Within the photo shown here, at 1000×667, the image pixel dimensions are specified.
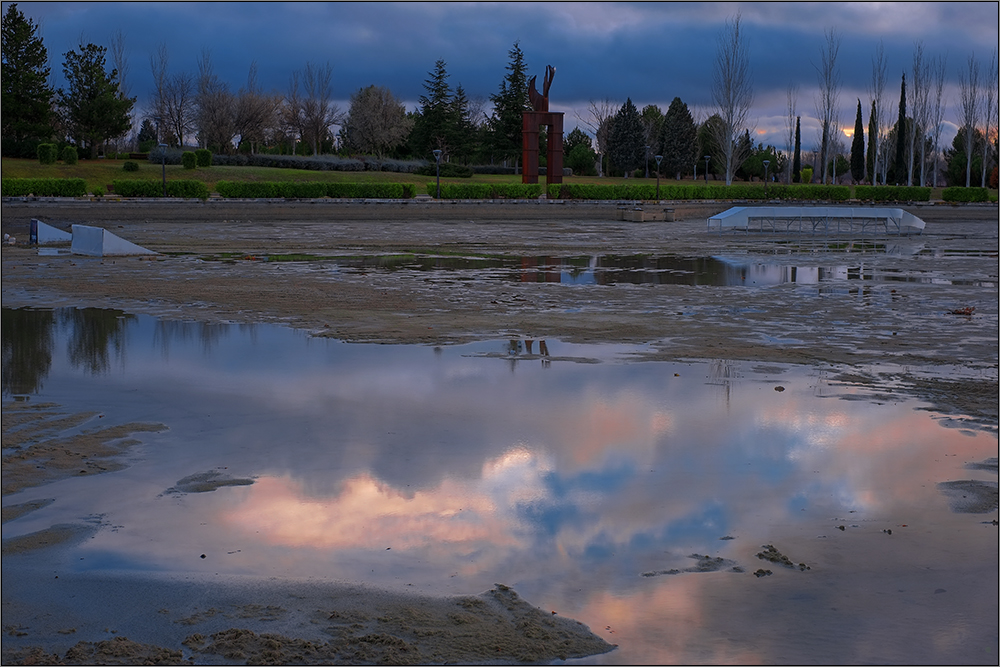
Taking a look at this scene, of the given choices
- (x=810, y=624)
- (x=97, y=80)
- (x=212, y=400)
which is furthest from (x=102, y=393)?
(x=97, y=80)

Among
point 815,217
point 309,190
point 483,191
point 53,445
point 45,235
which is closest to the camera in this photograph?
point 53,445

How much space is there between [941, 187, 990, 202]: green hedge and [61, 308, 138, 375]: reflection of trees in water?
175 feet

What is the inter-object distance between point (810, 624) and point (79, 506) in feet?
14.1

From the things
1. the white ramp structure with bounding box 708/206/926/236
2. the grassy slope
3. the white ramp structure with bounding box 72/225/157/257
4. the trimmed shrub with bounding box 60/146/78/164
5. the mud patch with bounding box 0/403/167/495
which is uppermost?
the trimmed shrub with bounding box 60/146/78/164

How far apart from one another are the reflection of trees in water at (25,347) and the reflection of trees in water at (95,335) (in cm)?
25

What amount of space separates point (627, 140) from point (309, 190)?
40.9 m

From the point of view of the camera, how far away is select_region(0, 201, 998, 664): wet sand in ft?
14.3

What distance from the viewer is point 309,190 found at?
154 ft

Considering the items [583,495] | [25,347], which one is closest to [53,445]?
[583,495]

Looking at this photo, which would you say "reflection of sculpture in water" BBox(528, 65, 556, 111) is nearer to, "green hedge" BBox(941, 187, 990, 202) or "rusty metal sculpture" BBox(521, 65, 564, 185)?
"rusty metal sculpture" BBox(521, 65, 564, 185)

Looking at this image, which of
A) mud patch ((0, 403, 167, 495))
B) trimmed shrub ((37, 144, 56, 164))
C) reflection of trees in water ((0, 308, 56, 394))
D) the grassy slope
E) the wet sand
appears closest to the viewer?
the wet sand

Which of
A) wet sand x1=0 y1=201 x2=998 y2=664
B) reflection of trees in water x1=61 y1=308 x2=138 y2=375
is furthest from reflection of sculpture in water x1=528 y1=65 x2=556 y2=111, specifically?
reflection of trees in water x1=61 y1=308 x2=138 y2=375

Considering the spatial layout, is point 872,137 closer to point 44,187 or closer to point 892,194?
point 892,194

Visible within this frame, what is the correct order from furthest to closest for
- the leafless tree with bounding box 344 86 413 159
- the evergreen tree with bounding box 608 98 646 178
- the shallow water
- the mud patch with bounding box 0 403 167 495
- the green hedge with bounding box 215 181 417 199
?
the evergreen tree with bounding box 608 98 646 178 < the leafless tree with bounding box 344 86 413 159 < the green hedge with bounding box 215 181 417 199 < the mud patch with bounding box 0 403 167 495 < the shallow water
